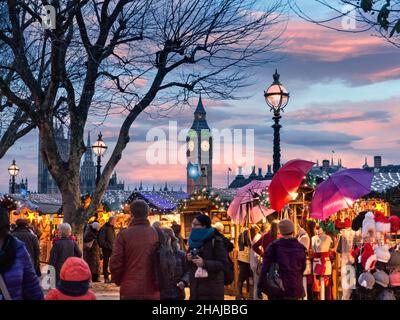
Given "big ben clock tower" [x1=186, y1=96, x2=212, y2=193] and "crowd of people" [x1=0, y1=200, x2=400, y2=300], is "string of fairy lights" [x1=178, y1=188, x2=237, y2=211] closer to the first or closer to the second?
"crowd of people" [x1=0, y1=200, x2=400, y2=300]

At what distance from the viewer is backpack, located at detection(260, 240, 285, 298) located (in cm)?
818

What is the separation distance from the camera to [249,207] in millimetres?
17047

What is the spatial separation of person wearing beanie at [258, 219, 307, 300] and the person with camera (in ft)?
1.73

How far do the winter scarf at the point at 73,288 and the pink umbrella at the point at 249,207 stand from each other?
36.4ft

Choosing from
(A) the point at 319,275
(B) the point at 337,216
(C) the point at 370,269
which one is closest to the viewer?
(C) the point at 370,269

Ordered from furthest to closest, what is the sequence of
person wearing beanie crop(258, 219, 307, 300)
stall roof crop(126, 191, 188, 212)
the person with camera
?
stall roof crop(126, 191, 188, 212), person wearing beanie crop(258, 219, 307, 300), the person with camera

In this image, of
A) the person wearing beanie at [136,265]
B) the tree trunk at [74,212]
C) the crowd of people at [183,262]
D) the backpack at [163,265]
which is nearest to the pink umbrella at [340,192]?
the crowd of people at [183,262]

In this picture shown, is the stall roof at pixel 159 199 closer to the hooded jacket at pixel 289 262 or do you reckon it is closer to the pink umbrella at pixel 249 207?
the pink umbrella at pixel 249 207

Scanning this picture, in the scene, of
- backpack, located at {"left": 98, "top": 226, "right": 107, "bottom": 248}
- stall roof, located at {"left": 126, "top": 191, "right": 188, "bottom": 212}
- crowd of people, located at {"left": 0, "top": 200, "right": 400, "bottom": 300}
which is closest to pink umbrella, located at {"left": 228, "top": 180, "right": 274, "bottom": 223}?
backpack, located at {"left": 98, "top": 226, "right": 107, "bottom": 248}

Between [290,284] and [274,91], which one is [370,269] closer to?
[290,284]

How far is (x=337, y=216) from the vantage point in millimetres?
17094

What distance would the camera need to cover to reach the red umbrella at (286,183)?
1419 centimetres

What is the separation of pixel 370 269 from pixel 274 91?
634 cm
